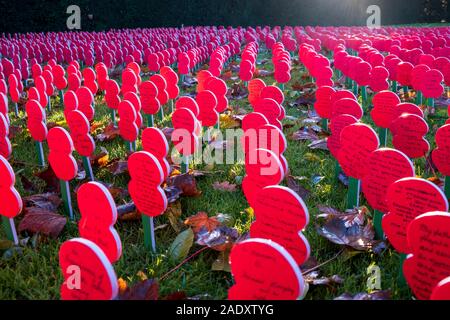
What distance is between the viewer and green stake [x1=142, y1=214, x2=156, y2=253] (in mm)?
1954

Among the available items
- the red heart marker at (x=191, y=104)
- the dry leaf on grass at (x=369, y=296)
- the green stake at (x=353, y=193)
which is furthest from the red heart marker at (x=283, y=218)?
the red heart marker at (x=191, y=104)

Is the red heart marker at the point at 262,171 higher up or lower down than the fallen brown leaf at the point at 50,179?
higher up

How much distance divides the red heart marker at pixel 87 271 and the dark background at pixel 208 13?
45.1 ft

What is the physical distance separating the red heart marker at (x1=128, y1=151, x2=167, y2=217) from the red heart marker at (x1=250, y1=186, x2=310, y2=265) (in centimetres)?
46

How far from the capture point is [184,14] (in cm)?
1598

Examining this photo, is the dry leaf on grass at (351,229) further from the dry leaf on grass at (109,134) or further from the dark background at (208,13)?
the dark background at (208,13)

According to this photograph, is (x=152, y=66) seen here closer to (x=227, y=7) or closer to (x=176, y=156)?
(x=176, y=156)

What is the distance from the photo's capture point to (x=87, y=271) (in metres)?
1.23

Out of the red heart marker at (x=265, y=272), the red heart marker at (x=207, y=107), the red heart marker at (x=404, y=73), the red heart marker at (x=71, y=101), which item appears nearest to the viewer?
the red heart marker at (x=265, y=272)

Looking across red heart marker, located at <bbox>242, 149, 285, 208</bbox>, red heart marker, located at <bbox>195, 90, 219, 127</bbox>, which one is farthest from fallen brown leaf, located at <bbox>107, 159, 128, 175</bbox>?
red heart marker, located at <bbox>242, 149, 285, 208</bbox>

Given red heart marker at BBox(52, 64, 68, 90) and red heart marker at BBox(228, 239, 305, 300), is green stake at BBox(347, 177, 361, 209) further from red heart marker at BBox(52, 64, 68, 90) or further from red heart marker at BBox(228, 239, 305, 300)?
red heart marker at BBox(52, 64, 68, 90)

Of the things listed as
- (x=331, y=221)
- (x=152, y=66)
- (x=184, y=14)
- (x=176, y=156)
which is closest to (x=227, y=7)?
(x=184, y=14)

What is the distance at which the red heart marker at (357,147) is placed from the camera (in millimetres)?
2004

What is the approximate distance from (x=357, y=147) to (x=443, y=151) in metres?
0.36
